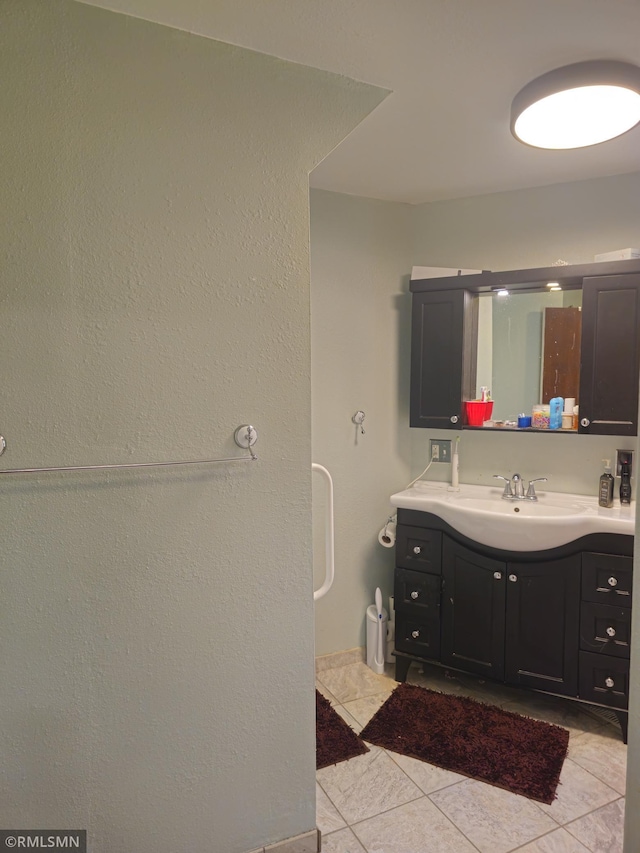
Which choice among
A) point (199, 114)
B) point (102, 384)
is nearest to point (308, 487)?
point (102, 384)

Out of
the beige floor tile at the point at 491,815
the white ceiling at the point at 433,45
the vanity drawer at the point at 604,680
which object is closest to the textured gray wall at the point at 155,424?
the white ceiling at the point at 433,45

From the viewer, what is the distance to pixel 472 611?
7.63ft

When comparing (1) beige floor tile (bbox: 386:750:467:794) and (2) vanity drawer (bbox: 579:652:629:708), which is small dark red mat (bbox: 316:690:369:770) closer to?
(1) beige floor tile (bbox: 386:750:467:794)

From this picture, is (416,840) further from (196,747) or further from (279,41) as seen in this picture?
(279,41)

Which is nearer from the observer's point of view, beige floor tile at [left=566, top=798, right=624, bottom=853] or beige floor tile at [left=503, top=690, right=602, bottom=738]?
beige floor tile at [left=566, top=798, right=624, bottom=853]

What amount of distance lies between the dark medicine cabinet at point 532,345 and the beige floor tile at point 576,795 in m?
1.31

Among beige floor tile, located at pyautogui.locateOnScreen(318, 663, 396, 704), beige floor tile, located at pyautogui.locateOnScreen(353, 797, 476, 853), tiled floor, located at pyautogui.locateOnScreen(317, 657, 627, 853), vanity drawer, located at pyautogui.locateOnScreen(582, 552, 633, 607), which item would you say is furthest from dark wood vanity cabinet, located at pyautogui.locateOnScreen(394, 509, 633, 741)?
beige floor tile, located at pyautogui.locateOnScreen(353, 797, 476, 853)

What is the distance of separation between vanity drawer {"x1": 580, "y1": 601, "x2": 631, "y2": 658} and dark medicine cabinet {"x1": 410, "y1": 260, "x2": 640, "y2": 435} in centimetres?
72

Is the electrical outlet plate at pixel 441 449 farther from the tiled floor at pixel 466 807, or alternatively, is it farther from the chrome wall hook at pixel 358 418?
the tiled floor at pixel 466 807

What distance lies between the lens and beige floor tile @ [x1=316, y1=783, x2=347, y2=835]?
1737 mm

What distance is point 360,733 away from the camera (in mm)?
2186

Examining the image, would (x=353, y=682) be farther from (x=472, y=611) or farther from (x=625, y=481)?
(x=625, y=481)

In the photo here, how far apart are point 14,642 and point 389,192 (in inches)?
92.8

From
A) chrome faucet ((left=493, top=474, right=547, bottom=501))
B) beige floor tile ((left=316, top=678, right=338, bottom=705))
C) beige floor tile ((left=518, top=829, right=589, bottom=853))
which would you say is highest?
chrome faucet ((left=493, top=474, right=547, bottom=501))
